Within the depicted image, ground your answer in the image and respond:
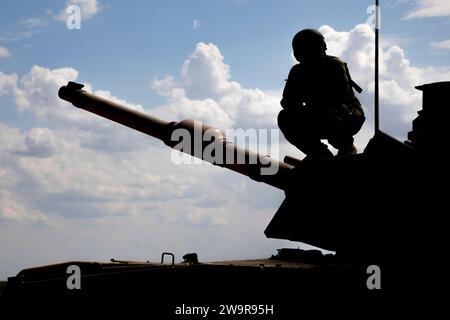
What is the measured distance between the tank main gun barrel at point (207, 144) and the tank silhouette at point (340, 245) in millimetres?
535

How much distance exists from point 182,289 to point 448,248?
2.91 metres

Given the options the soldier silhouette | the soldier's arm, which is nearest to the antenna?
the soldier silhouette

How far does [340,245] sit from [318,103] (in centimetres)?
200

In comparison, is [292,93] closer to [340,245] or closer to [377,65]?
[377,65]

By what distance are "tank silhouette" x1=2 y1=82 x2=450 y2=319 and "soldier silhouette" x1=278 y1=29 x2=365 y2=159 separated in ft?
2.03

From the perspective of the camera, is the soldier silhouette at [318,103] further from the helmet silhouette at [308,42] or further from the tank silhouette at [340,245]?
the tank silhouette at [340,245]

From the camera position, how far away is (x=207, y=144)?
9945 mm

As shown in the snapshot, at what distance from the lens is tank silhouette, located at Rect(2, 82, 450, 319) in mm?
8148

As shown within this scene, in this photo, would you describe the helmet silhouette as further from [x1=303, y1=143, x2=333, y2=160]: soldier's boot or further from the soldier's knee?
[x1=303, y1=143, x2=333, y2=160]: soldier's boot

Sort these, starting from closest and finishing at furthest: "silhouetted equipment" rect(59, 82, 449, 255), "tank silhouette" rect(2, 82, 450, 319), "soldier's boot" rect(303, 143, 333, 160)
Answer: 1. "tank silhouette" rect(2, 82, 450, 319)
2. "silhouetted equipment" rect(59, 82, 449, 255)
3. "soldier's boot" rect(303, 143, 333, 160)

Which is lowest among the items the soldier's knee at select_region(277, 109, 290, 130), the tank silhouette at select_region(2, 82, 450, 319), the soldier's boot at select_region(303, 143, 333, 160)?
the tank silhouette at select_region(2, 82, 450, 319)

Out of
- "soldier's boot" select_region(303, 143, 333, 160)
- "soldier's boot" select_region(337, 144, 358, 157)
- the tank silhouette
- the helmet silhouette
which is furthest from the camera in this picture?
the helmet silhouette

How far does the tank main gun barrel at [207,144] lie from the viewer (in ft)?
31.4
